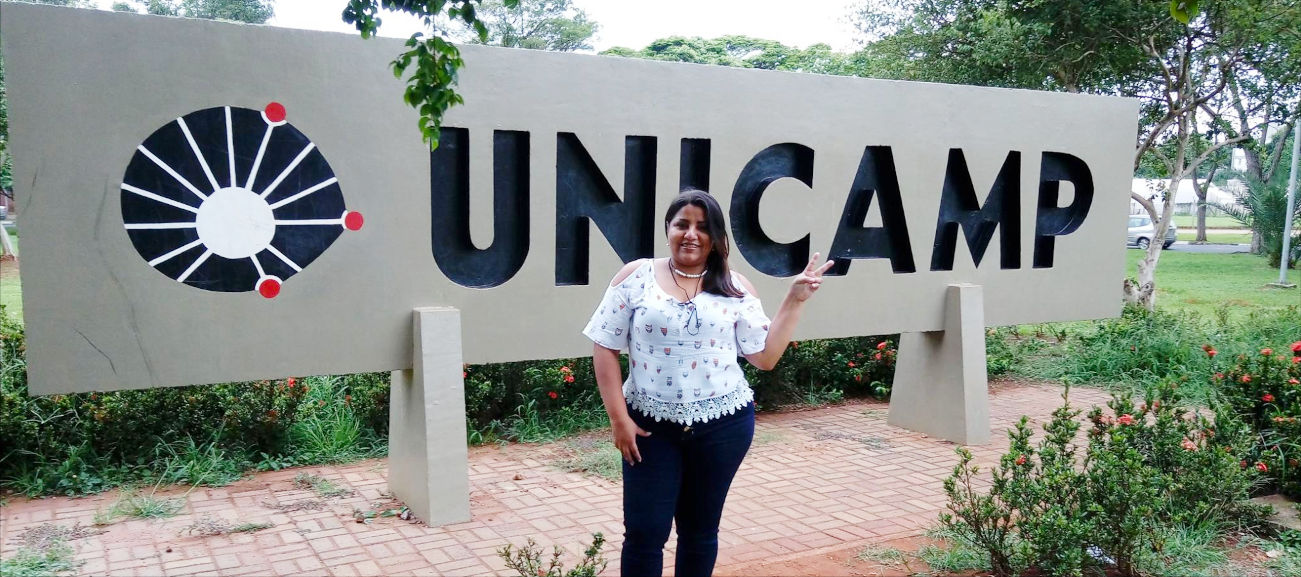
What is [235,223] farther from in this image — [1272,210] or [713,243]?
[1272,210]

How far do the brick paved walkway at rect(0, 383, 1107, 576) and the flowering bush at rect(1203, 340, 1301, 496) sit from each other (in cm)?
159

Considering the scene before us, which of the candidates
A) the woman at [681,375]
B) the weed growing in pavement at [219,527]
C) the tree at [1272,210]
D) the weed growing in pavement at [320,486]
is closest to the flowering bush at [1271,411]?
the woman at [681,375]

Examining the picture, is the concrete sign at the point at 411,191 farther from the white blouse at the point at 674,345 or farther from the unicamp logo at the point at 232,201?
the white blouse at the point at 674,345

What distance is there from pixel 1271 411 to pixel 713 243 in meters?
4.08

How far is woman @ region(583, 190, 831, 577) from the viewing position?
3270 mm

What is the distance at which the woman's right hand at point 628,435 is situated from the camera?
10.7 ft

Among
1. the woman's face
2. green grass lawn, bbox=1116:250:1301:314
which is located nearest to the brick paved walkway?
the woman's face

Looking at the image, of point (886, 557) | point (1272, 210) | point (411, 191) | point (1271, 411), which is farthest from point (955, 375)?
point (1272, 210)

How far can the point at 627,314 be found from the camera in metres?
A: 3.34

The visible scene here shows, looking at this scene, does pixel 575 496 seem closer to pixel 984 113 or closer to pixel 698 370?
pixel 698 370

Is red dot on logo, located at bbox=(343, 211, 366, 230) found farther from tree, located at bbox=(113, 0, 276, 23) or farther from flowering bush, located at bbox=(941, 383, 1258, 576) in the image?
tree, located at bbox=(113, 0, 276, 23)

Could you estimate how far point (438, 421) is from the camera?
16.9 ft

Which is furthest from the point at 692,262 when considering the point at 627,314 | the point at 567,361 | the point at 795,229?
the point at 567,361

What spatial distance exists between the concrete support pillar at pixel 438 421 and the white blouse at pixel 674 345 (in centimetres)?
198
